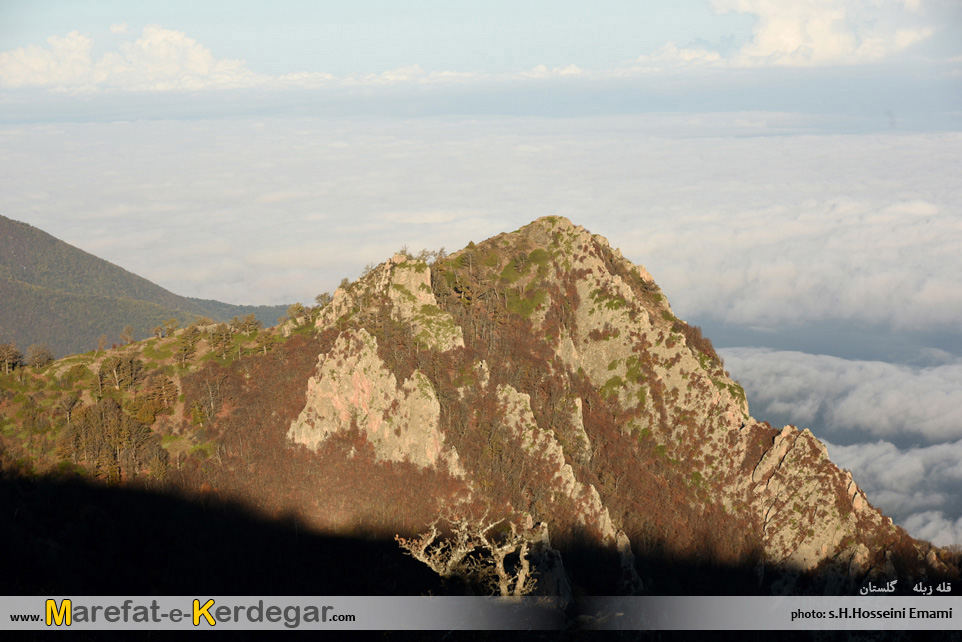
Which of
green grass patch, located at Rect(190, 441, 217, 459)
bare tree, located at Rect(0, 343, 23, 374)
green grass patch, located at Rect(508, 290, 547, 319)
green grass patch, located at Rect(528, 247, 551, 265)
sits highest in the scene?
green grass patch, located at Rect(528, 247, 551, 265)

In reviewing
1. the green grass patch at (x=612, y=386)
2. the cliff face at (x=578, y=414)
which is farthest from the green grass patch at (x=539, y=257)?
the green grass patch at (x=612, y=386)

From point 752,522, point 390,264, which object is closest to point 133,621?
point 390,264

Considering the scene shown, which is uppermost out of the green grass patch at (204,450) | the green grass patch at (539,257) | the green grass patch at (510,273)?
the green grass patch at (539,257)

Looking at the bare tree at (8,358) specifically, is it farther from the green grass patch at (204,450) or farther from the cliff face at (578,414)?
the cliff face at (578,414)

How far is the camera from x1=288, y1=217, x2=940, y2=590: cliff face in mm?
125812

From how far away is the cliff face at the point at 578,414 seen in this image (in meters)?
126

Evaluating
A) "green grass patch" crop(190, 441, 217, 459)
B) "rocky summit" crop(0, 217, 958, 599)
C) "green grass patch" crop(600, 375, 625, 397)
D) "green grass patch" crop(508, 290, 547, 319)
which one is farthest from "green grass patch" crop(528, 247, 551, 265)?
"green grass patch" crop(190, 441, 217, 459)

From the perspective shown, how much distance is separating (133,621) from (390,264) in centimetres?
7814

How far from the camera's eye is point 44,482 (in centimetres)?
11131

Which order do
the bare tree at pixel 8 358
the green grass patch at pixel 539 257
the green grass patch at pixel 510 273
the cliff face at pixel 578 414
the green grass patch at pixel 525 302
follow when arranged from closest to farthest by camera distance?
1. the bare tree at pixel 8 358
2. the cliff face at pixel 578 414
3. the green grass patch at pixel 525 302
4. the green grass patch at pixel 510 273
5. the green grass patch at pixel 539 257

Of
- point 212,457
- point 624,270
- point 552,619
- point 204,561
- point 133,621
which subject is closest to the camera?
point 133,621

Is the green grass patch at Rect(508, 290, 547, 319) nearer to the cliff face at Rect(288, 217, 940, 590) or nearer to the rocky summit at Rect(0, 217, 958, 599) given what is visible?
the cliff face at Rect(288, 217, 940, 590)

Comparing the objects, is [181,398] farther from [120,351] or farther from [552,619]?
[552,619]

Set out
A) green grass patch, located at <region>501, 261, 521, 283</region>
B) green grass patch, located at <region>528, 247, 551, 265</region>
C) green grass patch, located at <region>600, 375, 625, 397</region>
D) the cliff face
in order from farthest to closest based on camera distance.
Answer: green grass patch, located at <region>528, 247, 551, 265</region>, green grass patch, located at <region>501, 261, 521, 283</region>, green grass patch, located at <region>600, 375, 625, 397</region>, the cliff face
